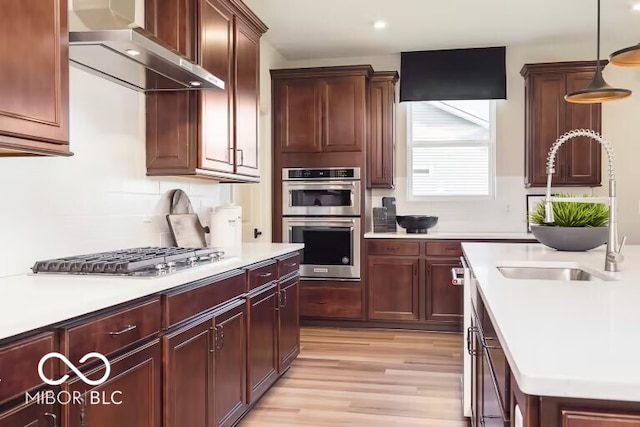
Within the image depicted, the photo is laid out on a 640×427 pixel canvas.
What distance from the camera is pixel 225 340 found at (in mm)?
2510

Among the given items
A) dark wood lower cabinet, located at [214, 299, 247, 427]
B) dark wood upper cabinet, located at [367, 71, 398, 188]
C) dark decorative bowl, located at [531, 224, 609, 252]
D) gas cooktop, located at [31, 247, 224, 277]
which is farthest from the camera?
dark wood upper cabinet, located at [367, 71, 398, 188]

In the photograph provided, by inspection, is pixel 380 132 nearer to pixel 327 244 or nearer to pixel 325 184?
pixel 325 184

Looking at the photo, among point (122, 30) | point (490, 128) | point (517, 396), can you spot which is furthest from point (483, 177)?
point (517, 396)

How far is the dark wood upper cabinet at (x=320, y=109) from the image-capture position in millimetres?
5000

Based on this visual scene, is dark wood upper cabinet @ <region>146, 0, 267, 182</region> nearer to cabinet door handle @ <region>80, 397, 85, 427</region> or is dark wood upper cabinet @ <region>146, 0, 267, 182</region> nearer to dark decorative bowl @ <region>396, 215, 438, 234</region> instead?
cabinet door handle @ <region>80, 397, 85, 427</region>

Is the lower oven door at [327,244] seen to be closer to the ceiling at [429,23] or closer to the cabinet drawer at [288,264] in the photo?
the cabinet drawer at [288,264]

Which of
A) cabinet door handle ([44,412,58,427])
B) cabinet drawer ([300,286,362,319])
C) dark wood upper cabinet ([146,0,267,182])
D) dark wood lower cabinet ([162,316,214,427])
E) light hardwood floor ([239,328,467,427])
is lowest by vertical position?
light hardwood floor ([239,328,467,427])

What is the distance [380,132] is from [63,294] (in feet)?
13.2

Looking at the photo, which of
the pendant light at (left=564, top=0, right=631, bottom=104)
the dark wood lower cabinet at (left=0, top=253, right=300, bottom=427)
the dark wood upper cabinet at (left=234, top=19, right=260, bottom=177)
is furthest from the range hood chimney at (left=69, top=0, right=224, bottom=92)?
the pendant light at (left=564, top=0, right=631, bottom=104)

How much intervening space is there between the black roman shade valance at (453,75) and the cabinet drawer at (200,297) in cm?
344

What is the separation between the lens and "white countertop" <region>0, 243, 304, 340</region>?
1.31m

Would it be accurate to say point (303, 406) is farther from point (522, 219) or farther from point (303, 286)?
point (522, 219)

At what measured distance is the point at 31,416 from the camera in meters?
1.31

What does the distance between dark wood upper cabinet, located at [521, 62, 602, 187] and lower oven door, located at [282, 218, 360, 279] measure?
1.81m
